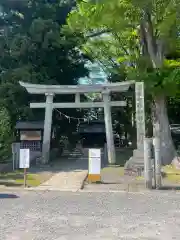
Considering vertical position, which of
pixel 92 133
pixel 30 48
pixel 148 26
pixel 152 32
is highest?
pixel 30 48

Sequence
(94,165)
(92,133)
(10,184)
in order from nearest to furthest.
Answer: (10,184)
(94,165)
(92,133)

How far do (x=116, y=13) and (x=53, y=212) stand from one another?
1103 centimetres

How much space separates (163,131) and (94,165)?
6943 millimetres

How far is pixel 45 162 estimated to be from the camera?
20359 mm

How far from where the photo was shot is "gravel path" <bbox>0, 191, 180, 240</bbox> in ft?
18.8

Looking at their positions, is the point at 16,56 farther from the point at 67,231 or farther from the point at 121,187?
the point at 67,231

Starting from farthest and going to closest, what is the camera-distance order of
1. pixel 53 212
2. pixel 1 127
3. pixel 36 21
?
pixel 36 21 < pixel 1 127 < pixel 53 212

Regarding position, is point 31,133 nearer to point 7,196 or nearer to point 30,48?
Result: point 30,48

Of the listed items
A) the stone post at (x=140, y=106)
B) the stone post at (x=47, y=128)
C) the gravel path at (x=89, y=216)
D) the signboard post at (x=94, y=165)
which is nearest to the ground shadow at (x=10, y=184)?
the gravel path at (x=89, y=216)

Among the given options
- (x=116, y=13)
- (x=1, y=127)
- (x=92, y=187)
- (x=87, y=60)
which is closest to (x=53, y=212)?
(x=92, y=187)

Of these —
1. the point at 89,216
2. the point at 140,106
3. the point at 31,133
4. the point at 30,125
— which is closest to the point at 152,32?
the point at 140,106

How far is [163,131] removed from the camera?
59.6ft

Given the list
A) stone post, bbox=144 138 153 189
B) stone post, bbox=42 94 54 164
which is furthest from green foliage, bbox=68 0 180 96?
stone post, bbox=144 138 153 189

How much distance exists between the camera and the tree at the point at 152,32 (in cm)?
1570
